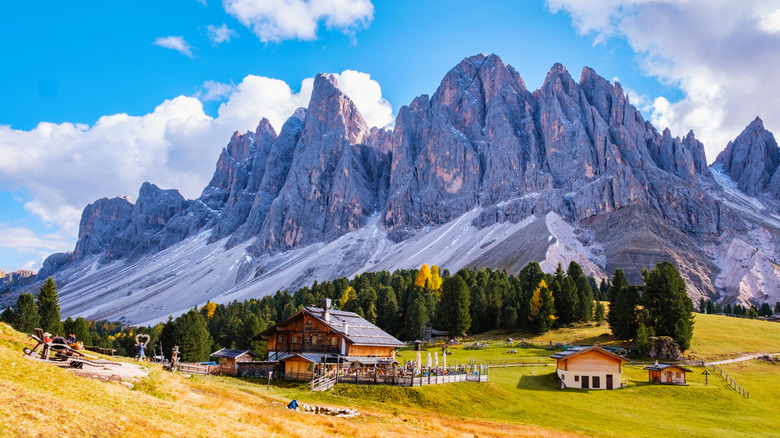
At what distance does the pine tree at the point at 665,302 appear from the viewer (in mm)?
70938

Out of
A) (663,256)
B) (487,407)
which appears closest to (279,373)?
(487,407)

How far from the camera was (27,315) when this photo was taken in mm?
69250

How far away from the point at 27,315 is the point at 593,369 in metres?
68.5

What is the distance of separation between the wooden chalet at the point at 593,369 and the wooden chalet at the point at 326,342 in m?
17.4

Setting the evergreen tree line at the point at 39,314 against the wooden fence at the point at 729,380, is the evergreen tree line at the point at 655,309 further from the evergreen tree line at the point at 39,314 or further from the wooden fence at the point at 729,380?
the evergreen tree line at the point at 39,314

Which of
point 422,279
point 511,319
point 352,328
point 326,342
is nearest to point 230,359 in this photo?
point 326,342

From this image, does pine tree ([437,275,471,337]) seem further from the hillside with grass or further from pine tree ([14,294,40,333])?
pine tree ([14,294,40,333])

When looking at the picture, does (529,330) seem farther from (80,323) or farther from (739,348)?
(80,323)

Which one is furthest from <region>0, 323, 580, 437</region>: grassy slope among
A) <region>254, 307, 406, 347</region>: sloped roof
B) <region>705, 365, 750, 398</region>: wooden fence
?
<region>705, 365, 750, 398</region>: wooden fence

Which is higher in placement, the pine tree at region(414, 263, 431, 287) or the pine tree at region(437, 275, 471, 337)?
the pine tree at region(414, 263, 431, 287)

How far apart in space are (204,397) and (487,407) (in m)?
22.4

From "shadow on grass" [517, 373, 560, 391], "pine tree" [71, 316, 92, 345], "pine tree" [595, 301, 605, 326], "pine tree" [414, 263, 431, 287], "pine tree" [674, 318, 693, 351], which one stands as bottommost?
"shadow on grass" [517, 373, 560, 391]

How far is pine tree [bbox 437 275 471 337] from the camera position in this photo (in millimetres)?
85875

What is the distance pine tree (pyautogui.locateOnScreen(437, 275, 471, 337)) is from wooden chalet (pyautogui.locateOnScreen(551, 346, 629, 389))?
33.6 metres
